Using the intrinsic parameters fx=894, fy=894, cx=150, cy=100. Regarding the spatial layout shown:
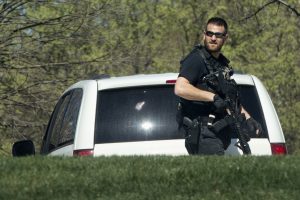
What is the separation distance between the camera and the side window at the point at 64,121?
7.89m

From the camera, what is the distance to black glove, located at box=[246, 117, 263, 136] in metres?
7.41

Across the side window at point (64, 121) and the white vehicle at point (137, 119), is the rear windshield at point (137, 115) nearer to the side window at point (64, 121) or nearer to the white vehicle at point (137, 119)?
the white vehicle at point (137, 119)

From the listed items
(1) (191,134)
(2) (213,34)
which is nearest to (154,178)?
(1) (191,134)

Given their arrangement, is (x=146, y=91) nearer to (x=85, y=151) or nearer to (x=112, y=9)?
(x=85, y=151)

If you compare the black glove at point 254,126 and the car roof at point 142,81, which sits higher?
the car roof at point 142,81

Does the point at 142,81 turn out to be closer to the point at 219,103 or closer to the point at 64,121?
the point at 219,103

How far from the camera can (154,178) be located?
6.54 meters

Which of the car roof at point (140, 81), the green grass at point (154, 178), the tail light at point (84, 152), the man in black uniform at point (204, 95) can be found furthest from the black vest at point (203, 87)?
the tail light at point (84, 152)

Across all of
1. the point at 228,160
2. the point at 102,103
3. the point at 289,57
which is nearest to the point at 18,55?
the point at 102,103

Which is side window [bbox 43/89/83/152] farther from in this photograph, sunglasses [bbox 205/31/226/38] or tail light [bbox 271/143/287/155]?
tail light [bbox 271/143/287/155]

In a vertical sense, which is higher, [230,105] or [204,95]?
[204,95]

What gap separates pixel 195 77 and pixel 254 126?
2.11 ft

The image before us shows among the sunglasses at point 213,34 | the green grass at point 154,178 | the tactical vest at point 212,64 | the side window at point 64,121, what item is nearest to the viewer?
the green grass at point 154,178

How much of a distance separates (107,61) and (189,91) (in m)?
11.5
